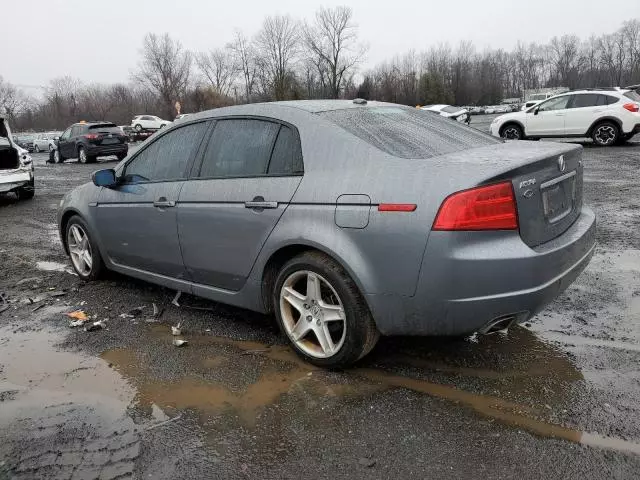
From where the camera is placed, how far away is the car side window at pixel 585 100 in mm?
15492

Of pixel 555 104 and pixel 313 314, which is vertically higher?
pixel 555 104

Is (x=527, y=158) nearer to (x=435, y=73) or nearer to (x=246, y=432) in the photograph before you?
(x=246, y=432)

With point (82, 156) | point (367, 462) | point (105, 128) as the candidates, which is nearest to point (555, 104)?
point (367, 462)

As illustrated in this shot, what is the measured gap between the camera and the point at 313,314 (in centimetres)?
328

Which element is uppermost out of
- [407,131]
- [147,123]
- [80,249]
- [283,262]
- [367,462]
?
[147,123]

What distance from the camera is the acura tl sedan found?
2693 mm

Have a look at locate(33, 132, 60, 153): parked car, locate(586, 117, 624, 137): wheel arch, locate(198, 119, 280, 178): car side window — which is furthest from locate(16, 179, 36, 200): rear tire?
locate(33, 132, 60, 153): parked car

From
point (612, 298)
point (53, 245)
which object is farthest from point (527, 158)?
point (53, 245)

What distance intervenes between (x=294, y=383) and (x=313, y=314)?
42 cm

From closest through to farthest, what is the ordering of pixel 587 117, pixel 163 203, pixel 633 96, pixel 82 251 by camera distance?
1. pixel 163 203
2. pixel 82 251
3. pixel 633 96
4. pixel 587 117

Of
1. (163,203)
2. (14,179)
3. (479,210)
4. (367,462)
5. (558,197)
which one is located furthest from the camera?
(14,179)

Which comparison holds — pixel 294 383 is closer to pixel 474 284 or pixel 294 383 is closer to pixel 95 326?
pixel 474 284

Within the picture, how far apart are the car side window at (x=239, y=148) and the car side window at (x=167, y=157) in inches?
7.9

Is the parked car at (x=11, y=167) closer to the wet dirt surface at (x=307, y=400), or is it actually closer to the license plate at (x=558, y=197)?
the wet dirt surface at (x=307, y=400)
